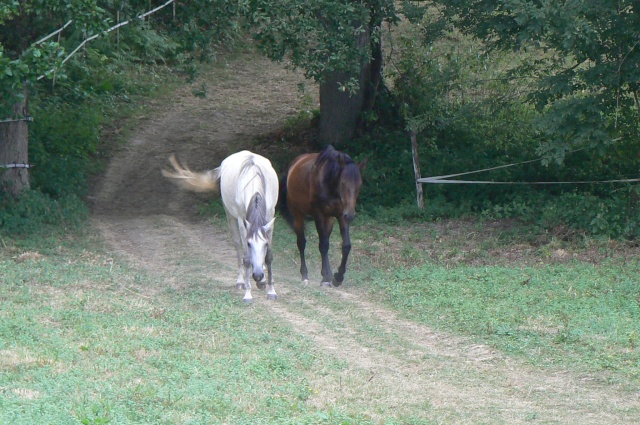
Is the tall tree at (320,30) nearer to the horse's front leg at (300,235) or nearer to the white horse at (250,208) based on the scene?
the horse's front leg at (300,235)

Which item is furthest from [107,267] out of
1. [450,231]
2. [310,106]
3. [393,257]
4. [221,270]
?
[310,106]

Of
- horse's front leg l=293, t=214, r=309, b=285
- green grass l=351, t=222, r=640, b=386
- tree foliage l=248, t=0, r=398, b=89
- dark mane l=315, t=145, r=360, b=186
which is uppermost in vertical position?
tree foliage l=248, t=0, r=398, b=89

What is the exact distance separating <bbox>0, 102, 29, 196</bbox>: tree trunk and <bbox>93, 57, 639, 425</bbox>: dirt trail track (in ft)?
5.26

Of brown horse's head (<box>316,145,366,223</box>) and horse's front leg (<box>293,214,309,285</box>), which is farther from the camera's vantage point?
horse's front leg (<box>293,214,309,285</box>)

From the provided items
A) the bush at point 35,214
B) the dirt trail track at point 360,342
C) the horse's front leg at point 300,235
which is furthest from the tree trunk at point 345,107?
the horse's front leg at point 300,235

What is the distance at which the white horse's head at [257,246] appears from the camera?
8.97 m

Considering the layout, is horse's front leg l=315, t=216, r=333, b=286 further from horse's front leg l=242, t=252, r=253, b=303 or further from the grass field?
horse's front leg l=242, t=252, r=253, b=303

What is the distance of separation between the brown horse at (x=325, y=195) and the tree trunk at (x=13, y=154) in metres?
5.68

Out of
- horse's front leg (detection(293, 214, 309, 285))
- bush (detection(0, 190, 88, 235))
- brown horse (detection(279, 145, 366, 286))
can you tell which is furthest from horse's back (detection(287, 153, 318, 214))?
bush (detection(0, 190, 88, 235))

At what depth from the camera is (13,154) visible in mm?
14594

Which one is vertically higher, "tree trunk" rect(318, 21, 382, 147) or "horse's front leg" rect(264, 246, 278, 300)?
"tree trunk" rect(318, 21, 382, 147)

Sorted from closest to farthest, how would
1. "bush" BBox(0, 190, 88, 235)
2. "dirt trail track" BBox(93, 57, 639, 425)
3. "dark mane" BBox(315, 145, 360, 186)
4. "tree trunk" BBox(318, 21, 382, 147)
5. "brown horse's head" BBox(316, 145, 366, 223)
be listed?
"dirt trail track" BBox(93, 57, 639, 425), "brown horse's head" BBox(316, 145, 366, 223), "dark mane" BBox(315, 145, 360, 186), "bush" BBox(0, 190, 88, 235), "tree trunk" BBox(318, 21, 382, 147)

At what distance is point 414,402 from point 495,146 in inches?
445

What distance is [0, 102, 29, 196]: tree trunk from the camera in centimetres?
1448
